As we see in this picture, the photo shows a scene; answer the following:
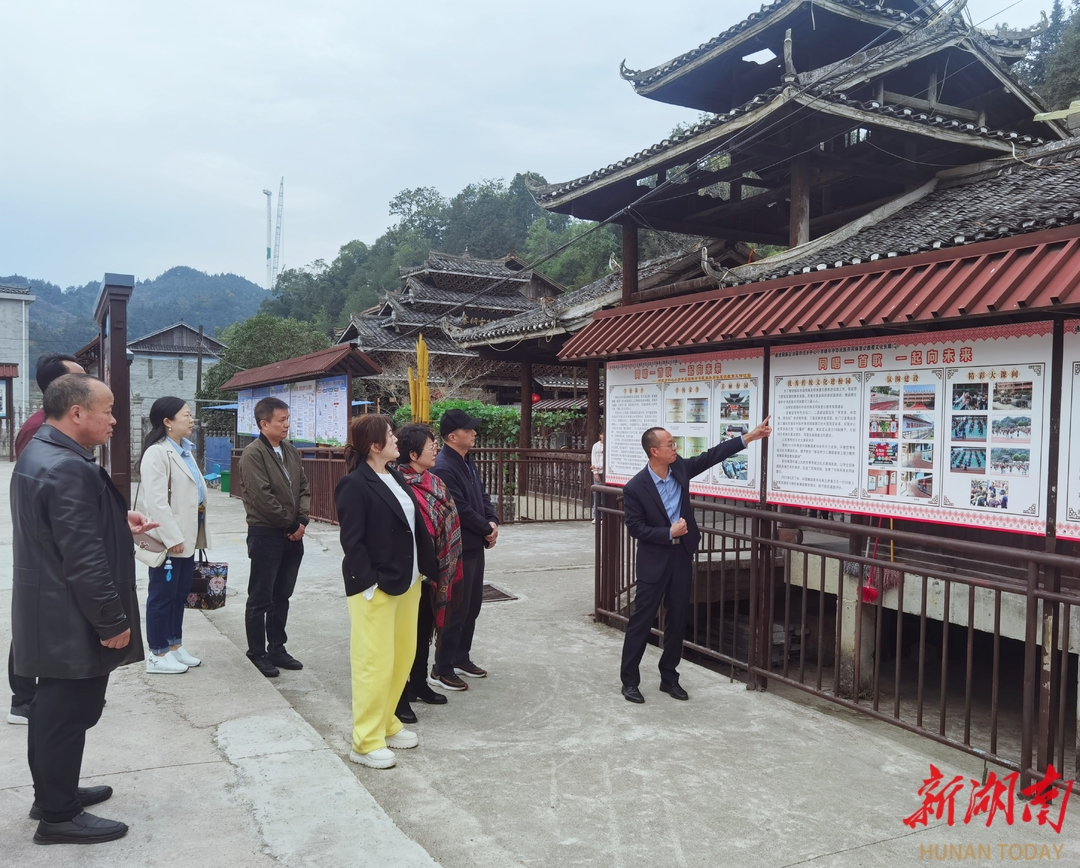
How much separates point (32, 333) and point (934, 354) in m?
88.8

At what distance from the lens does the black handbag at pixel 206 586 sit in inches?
212

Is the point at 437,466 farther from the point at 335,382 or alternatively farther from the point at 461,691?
the point at 335,382

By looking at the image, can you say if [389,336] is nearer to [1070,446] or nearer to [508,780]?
[508,780]

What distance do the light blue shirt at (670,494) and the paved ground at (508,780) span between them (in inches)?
44.7

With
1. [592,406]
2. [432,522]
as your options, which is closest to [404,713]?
[432,522]

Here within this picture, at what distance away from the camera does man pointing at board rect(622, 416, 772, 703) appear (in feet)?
15.8

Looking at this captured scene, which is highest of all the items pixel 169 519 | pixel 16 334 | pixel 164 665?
pixel 16 334

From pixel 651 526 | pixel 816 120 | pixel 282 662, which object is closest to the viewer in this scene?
pixel 651 526

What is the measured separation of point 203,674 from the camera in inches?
192

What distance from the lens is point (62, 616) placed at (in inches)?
113

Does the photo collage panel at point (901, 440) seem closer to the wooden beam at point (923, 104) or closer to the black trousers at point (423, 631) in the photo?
the black trousers at point (423, 631)

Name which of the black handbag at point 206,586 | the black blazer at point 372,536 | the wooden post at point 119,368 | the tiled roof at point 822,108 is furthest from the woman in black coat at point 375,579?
the tiled roof at point 822,108

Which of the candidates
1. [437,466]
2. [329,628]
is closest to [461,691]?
[437,466]

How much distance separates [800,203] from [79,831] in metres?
9.71
